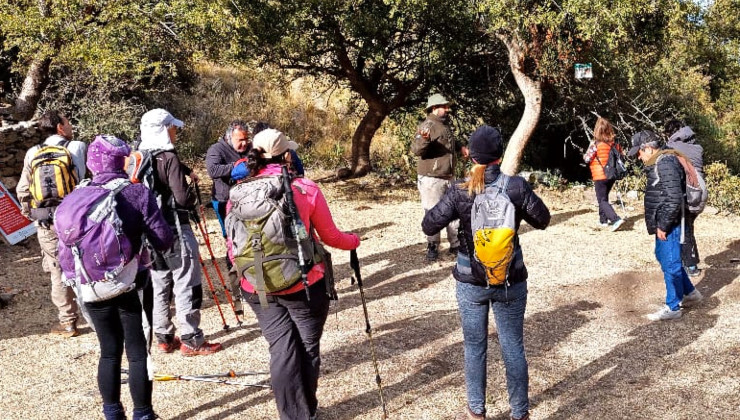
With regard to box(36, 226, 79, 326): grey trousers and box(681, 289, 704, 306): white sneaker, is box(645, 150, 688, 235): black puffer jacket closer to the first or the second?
box(681, 289, 704, 306): white sneaker

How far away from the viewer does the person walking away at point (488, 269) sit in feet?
11.8

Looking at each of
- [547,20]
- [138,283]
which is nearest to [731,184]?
[547,20]

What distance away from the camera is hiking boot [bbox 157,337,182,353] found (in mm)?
5363

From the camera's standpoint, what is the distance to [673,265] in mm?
5590

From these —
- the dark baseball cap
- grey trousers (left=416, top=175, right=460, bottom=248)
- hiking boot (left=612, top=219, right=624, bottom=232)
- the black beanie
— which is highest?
the black beanie

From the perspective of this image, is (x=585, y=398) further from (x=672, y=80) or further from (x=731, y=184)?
(x=672, y=80)

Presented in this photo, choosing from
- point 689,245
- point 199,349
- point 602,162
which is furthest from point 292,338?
point 602,162

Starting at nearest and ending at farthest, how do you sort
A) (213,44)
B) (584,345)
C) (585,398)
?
(585,398), (584,345), (213,44)

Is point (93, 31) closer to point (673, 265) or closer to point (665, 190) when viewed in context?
point (665, 190)

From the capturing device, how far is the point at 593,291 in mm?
6688

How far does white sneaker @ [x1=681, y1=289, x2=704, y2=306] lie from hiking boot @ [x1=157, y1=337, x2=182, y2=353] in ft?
14.5

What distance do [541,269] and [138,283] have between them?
4.92 metres

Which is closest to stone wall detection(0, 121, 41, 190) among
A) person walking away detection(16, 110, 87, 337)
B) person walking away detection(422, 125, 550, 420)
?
person walking away detection(16, 110, 87, 337)

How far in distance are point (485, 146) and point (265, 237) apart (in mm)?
1267
